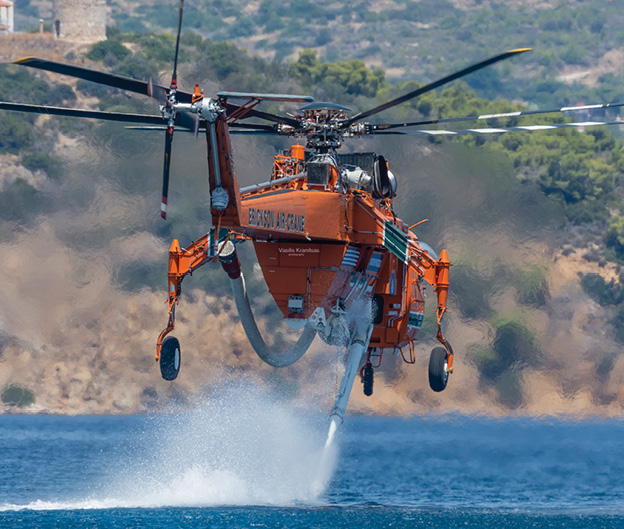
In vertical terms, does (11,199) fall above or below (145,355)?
above

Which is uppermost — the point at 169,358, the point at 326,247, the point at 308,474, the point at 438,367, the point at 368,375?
the point at 326,247

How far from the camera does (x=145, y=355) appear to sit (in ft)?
252

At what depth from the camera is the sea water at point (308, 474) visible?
140 feet

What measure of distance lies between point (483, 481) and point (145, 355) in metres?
30.2

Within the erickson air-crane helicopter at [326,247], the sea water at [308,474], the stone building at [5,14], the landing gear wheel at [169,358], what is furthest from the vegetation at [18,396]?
the stone building at [5,14]

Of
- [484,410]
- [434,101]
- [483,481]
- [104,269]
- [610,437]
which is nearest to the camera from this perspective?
[483,481]

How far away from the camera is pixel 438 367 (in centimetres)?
4116

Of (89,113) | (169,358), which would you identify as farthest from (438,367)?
(89,113)

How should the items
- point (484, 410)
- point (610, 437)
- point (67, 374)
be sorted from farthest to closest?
1. point (67, 374)
2. point (484, 410)
3. point (610, 437)

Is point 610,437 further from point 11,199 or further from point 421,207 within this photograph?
point 11,199

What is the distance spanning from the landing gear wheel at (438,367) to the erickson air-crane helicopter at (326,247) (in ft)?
0.10

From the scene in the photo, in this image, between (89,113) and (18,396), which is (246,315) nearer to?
(89,113)

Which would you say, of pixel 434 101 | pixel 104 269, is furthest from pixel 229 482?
pixel 434 101

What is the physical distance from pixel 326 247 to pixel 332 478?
14.0m
